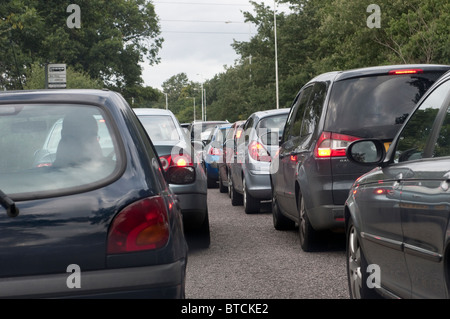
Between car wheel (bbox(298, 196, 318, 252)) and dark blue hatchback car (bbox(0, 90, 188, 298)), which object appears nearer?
dark blue hatchback car (bbox(0, 90, 188, 298))

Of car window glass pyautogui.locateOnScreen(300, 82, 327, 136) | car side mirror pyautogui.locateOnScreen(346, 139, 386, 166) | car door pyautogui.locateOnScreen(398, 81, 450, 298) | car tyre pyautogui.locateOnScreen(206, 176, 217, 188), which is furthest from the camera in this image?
car tyre pyautogui.locateOnScreen(206, 176, 217, 188)

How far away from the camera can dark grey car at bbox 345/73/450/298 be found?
3930 mm

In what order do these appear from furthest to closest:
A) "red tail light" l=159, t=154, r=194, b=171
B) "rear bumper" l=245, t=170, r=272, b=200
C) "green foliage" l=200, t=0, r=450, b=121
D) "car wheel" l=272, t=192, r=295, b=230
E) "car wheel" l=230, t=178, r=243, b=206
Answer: "green foliage" l=200, t=0, r=450, b=121 < "car wheel" l=230, t=178, r=243, b=206 < "rear bumper" l=245, t=170, r=272, b=200 < "car wheel" l=272, t=192, r=295, b=230 < "red tail light" l=159, t=154, r=194, b=171

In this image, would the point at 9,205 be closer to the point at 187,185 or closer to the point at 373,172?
the point at 373,172

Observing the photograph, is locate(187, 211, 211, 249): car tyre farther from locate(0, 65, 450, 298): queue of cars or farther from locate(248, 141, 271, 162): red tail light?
locate(0, 65, 450, 298): queue of cars

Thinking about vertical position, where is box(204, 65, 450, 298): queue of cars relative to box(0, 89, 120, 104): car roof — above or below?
below

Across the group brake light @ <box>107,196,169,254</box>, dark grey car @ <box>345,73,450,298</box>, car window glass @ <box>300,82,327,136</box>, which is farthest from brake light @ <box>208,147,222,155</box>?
brake light @ <box>107,196,169,254</box>

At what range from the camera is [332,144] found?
26.8 feet

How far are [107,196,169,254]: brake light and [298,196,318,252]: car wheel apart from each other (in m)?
4.78

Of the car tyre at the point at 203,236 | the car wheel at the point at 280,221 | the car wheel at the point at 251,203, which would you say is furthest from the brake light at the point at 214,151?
the car tyre at the point at 203,236

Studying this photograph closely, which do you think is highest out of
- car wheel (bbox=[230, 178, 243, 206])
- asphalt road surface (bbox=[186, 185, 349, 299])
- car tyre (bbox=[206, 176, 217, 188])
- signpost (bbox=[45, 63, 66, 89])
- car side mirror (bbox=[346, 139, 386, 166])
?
signpost (bbox=[45, 63, 66, 89])
